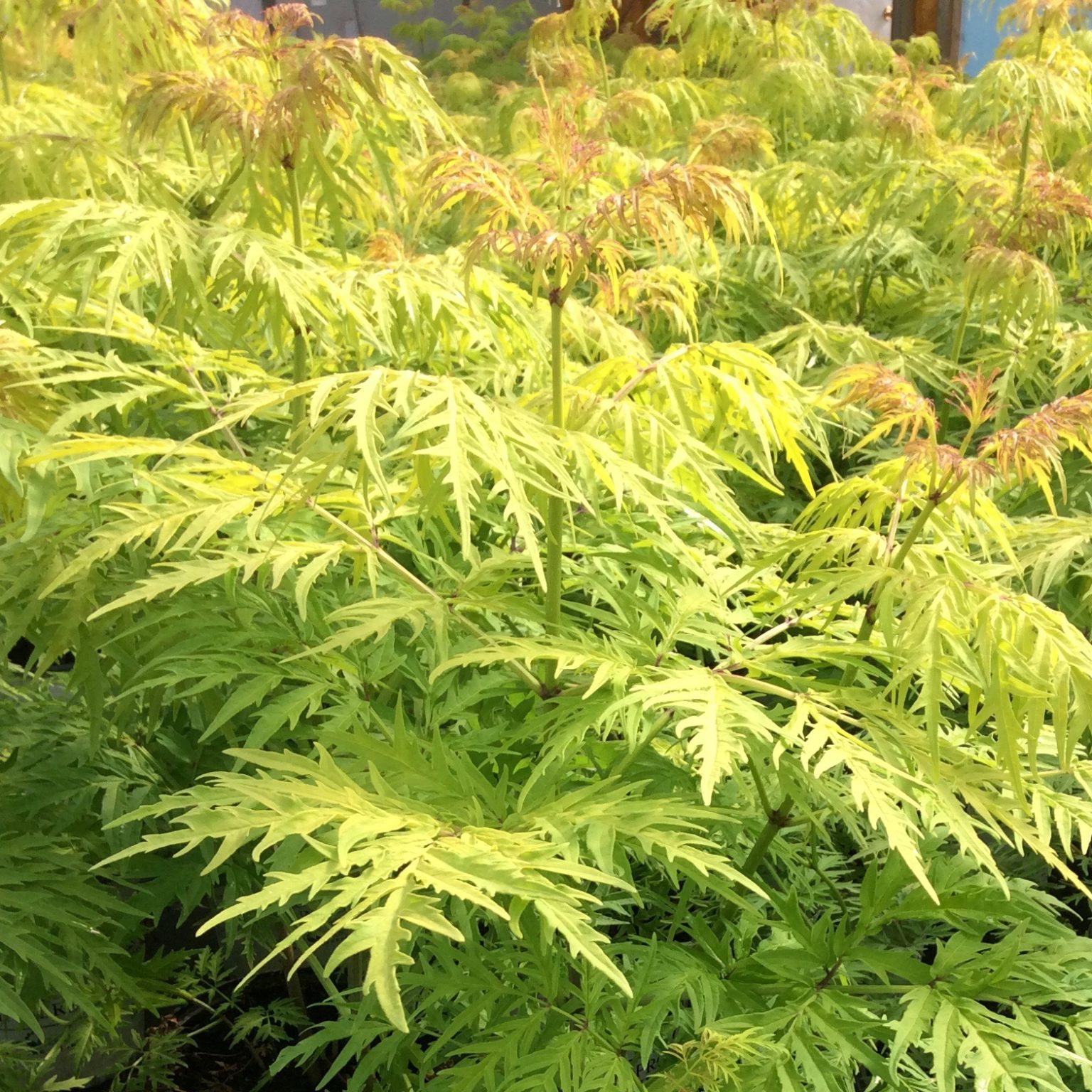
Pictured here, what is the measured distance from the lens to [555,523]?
3.36 ft

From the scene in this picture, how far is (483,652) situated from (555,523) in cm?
16

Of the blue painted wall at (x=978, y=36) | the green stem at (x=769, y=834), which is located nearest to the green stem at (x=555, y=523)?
the green stem at (x=769, y=834)

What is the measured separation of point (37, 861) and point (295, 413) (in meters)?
0.58

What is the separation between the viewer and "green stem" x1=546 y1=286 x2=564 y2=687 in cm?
99

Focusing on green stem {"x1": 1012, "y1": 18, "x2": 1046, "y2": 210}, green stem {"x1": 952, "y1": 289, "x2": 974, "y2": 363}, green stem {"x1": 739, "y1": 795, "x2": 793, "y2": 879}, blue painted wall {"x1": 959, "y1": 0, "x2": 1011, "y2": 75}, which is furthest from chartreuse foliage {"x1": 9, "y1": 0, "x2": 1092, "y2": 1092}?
blue painted wall {"x1": 959, "y1": 0, "x2": 1011, "y2": 75}

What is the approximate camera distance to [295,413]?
132cm

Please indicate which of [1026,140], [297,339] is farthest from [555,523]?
[1026,140]

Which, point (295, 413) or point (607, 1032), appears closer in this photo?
point (607, 1032)

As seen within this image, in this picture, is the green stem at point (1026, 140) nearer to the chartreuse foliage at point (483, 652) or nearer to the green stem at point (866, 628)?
the chartreuse foliage at point (483, 652)

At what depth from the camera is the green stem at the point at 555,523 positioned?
99 centimetres

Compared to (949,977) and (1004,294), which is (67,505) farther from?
(1004,294)

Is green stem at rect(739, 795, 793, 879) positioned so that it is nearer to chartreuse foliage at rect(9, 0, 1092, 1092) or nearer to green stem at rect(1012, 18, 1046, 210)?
chartreuse foliage at rect(9, 0, 1092, 1092)

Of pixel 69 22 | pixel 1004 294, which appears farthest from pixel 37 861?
pixel 1004 294

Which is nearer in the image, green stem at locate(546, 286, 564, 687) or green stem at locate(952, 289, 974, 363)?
green stem at locate(546, 286, 564, 687)
